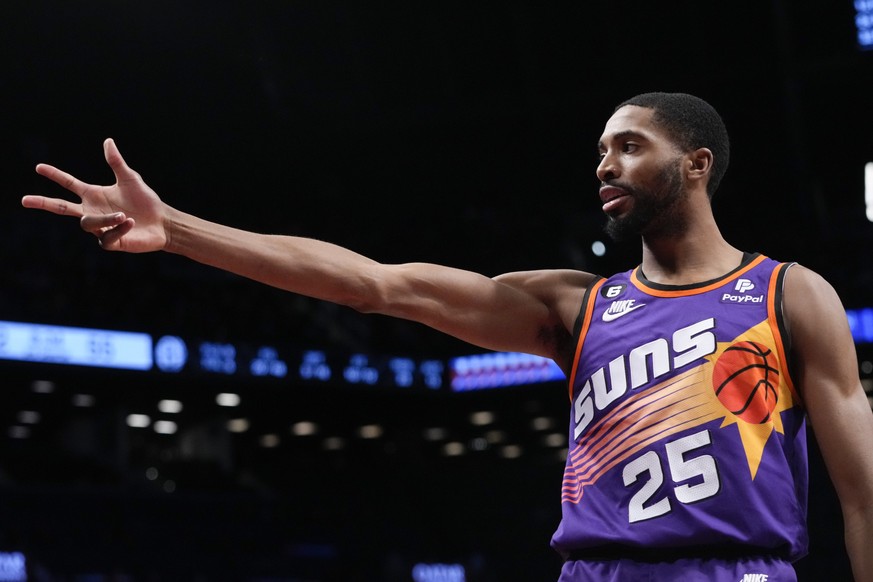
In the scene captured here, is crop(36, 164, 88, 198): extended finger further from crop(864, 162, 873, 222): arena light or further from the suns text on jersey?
crop(864, 162, 873, 222): arena light

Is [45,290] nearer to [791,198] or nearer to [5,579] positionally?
[5,579]

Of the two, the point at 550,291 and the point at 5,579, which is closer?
the point at 550,291

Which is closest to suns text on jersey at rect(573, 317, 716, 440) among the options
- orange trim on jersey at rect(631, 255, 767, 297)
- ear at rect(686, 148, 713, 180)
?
orange trim on jersey at rect(631, 255, 767, 297)

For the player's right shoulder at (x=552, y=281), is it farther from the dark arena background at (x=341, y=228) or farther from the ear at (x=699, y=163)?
the dark arena background at (x=341, y=228)

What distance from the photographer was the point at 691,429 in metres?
2.47

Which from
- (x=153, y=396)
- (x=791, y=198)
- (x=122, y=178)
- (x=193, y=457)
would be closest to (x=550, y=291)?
(x=122, y=178)

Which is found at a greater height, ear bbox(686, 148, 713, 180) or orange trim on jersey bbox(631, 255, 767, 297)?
ear bbox(686, 148, 713, 180)

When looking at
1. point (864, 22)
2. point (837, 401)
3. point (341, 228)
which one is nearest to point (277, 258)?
point (837, 401)

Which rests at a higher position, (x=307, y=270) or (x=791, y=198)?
(x=791, y=198)

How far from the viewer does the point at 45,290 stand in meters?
17.5

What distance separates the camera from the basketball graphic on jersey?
2.46 m

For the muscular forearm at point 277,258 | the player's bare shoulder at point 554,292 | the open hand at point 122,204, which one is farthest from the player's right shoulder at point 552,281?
the open hand at point 122,204

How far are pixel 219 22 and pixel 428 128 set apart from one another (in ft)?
12.0

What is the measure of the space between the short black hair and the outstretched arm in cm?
46
